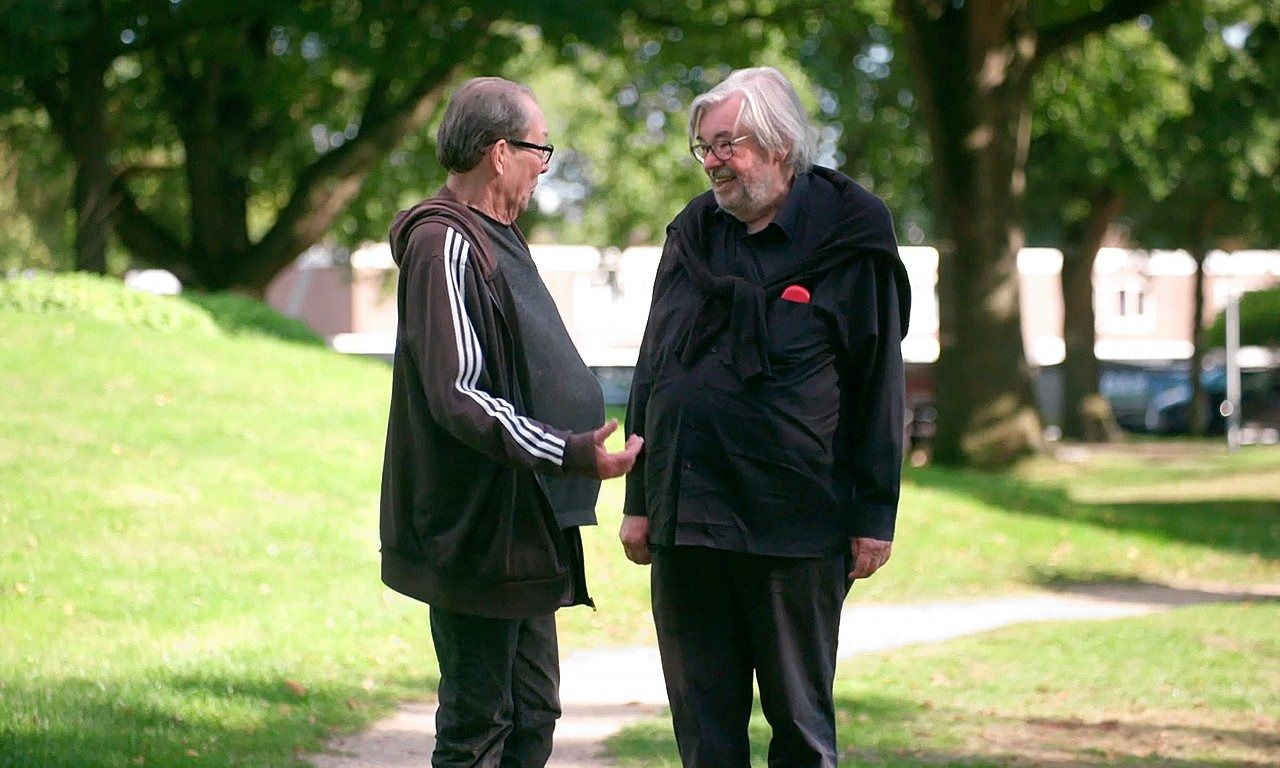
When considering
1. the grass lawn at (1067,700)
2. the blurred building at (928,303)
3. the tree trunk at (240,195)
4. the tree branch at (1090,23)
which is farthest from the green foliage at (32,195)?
the blurred building at (928,303)

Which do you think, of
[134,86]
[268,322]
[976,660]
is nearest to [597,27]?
[268,322]

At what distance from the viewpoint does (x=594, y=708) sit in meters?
7.89

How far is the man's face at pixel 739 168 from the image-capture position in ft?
13.9

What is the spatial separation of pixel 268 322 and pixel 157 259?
8.46 metres

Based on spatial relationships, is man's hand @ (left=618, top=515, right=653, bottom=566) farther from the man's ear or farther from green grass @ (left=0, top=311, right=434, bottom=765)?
green grass @ (left=0, top=311, right=434, bottom=765)

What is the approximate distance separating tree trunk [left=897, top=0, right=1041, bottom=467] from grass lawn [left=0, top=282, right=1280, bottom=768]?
10.2ft

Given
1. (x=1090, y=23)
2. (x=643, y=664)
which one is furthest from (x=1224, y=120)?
(x=643, y=664)

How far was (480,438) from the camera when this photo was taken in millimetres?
3977

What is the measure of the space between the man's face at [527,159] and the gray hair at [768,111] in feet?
1.29

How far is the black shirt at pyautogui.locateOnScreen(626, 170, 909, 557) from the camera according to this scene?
4.21 m

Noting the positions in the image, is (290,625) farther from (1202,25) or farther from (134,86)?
(1202,25)

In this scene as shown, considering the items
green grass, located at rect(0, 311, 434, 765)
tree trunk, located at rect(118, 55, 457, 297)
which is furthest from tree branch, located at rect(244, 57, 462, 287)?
green grass, located at rect(0, 311, 434, 765)

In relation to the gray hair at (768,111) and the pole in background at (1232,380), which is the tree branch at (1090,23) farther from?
the gray hair at (768,111)

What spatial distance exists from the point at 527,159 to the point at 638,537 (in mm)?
1034
